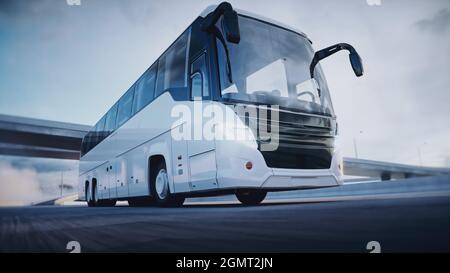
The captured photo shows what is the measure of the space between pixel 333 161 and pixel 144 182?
3.27 meters

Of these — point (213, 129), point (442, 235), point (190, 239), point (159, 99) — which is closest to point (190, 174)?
point (213, 129)

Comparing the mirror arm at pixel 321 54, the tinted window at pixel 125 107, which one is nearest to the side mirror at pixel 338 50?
the mirror arm at pixel 321 54

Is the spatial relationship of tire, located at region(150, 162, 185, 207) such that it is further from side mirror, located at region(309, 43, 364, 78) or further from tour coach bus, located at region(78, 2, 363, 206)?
side mirror, located at region(309, 43, 364, 78)

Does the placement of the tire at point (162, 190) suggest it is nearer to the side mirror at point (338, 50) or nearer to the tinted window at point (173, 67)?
the tinted window at point (173, 67)

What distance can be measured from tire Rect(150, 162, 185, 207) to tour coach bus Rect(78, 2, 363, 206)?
17 millimetres

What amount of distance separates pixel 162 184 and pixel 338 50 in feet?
11.2

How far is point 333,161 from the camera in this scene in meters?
4.09

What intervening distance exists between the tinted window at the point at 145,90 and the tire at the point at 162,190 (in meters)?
1.37

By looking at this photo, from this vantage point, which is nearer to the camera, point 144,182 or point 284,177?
point 284,177

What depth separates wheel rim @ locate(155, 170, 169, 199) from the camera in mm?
4859

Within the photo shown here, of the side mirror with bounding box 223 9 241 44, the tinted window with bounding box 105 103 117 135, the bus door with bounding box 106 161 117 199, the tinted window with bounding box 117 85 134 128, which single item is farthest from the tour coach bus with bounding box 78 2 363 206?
the tinted window with bounding box 105 103 117 135

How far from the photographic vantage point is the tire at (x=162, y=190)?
483cm
